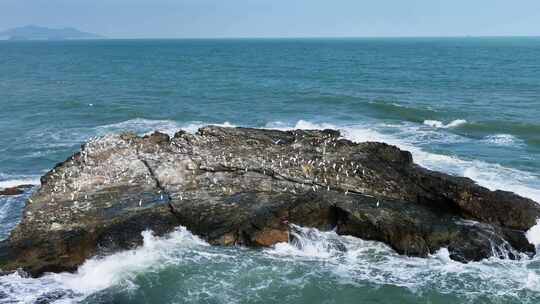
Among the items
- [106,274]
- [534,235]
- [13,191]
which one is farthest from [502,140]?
[13,191]

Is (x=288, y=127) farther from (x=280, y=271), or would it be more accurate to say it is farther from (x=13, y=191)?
(x=280, y=271)

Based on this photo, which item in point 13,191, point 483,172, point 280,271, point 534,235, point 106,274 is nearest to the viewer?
point 106,274

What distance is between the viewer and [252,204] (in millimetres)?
27891

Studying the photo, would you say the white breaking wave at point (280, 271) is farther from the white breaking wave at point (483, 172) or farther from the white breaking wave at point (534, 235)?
the white breaking wave at point (483, 172)

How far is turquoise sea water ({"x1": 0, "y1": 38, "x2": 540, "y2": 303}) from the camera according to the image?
2338 centimetres

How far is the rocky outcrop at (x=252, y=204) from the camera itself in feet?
84.3

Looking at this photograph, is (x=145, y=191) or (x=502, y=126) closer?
(x=145, y=191)

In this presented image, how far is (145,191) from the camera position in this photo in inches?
1145

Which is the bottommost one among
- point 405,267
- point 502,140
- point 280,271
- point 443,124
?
point 280,271

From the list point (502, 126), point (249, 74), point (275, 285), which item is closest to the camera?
point (275, 285)

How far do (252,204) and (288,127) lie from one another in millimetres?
27652

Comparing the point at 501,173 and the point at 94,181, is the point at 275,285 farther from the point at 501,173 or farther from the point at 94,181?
the point at 501,173

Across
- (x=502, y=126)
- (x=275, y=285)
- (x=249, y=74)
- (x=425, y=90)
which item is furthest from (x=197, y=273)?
(x=249, y=74)

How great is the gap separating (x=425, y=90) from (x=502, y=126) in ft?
89.4
